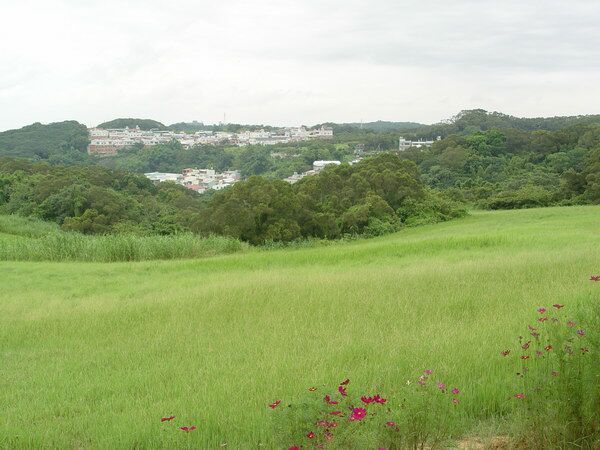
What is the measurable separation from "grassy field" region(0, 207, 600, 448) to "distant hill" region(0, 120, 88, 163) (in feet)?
258

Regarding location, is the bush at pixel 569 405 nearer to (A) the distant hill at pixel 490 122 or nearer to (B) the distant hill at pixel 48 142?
(A) the distant hill at pixel 490 122

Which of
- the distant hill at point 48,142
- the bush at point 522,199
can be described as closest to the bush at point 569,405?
the bush at point 522,199

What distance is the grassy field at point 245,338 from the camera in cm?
447

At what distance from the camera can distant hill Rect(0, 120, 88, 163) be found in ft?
276

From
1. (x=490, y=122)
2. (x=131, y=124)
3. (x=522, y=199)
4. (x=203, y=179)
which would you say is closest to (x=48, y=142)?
(x=203, y=179)

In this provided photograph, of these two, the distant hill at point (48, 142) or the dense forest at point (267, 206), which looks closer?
the dense forest at point (267, 206)

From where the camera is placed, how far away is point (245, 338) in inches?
273

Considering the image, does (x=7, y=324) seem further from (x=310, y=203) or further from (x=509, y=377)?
(x=310, y=203)

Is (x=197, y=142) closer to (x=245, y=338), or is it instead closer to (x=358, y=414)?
(x=245, y=338)

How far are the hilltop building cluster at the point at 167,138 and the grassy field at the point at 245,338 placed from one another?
3827 inches

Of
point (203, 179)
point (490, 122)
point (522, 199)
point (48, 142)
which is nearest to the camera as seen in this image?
point (522, 199)

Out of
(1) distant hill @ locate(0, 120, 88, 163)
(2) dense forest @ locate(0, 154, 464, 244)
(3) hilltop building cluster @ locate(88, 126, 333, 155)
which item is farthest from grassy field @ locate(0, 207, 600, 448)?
(3) hilltop building cluster @ locate(88, 126, 333, 155)

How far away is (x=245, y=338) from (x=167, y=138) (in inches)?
5207

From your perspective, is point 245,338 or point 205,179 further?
point 205,179
